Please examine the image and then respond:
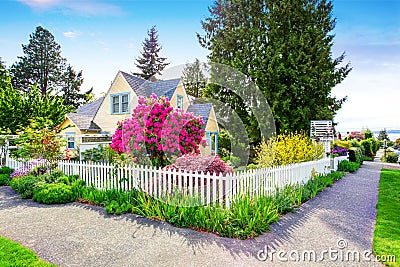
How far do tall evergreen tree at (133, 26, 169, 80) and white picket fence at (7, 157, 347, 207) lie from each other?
31039 mm

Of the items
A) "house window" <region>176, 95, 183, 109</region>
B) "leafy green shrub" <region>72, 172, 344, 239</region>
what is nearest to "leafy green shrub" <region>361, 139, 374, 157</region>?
"house window" <region>176, 95, 183, 109</region>

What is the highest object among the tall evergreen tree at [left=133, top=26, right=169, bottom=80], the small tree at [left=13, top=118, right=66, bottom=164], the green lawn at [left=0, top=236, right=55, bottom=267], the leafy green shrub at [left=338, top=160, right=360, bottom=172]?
the tall evergreen tree at [left=133, top=26, right=169, bottom=80]

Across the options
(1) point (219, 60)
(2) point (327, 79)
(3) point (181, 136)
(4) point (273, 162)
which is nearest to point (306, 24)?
(2) point (327, 79)

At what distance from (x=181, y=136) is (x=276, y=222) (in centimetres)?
374

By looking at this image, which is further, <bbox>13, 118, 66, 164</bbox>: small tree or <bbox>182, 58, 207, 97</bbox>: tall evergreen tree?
<bbox>182, 58, 207, 97</bbox>: tall evergreen tree

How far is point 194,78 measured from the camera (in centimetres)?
3288

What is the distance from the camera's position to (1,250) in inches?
153

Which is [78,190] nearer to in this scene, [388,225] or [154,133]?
[154,133]

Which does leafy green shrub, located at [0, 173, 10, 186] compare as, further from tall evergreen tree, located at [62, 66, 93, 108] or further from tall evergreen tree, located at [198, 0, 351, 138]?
tall evergreen tree, located at [62, 66, 93, 108]

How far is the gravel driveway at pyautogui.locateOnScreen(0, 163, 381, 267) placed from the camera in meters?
3.73

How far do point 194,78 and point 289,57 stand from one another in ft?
57.4

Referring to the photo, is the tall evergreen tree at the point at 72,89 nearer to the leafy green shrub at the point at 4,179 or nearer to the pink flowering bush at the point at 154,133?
the leafy green shrub at the point at 4,179

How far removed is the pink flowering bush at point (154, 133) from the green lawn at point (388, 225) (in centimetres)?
519

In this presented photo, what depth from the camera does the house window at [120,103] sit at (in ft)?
51.6
